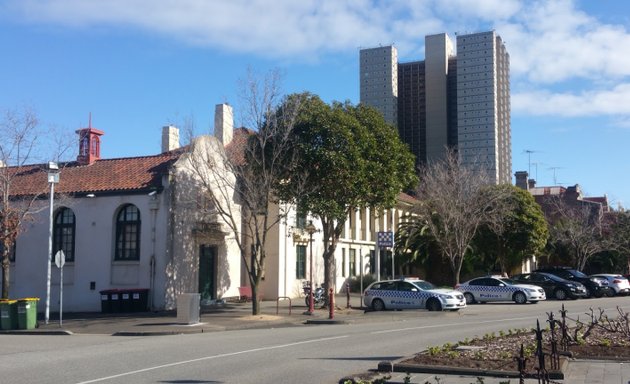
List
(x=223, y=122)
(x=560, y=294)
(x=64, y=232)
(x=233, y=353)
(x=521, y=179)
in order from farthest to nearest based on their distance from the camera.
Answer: (x=521, y=179) → (x=560, y=294) → (x=223, y=122) → (x=64, y=232) → (x=233, y=353)

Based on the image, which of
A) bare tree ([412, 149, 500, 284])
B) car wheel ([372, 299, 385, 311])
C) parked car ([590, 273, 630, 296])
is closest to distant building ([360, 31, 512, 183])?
bare tree ([412, 149, 500, 284])

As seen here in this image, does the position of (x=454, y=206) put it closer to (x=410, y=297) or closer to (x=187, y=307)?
(x=410, y=297)

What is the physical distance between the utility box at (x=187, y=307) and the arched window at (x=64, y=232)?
10.0 meters

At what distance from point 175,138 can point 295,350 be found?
2418 cm

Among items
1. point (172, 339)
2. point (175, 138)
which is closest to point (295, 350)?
point (172, 339)

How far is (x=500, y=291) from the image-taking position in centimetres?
3338

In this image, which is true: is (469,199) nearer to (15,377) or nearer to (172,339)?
(172,339)

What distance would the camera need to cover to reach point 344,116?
27484 mm

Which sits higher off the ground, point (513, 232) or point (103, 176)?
point (103, 176)

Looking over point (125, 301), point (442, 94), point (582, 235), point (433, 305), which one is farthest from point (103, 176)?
point (442, 94)

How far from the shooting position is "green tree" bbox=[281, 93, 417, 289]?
26.8 metres

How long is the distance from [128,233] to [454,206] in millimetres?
18370

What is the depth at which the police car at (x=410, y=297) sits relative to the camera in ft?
91.9

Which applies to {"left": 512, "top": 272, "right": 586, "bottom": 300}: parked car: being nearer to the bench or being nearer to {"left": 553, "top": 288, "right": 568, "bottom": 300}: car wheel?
{"left": 553, "top": 288, "right": 568, "bottom": 300}: car wheel
